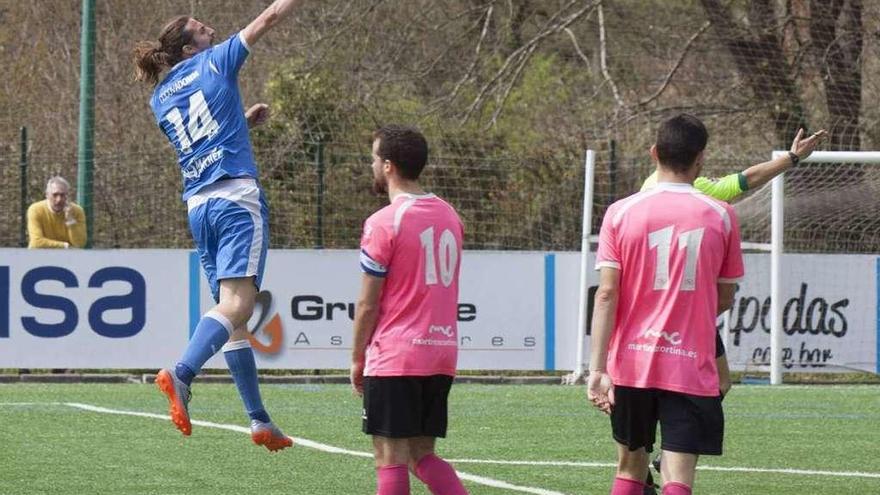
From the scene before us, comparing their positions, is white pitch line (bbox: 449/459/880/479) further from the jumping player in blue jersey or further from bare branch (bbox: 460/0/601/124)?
bare branch (bbox: 460/0/601/124)

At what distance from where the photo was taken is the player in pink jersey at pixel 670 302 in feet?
19.2

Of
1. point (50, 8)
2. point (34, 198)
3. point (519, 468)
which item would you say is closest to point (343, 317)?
point (34, 198)

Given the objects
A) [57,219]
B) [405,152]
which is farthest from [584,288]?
[405,152]

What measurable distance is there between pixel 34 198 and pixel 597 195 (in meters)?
5.88

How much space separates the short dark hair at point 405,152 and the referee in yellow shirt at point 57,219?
10.4m

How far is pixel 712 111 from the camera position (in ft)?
75.5

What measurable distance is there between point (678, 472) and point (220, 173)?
10.1ft

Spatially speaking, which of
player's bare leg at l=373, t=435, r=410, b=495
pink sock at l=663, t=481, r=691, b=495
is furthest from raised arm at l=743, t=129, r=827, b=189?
player's bare leg at l=373, t=435, r=410, b=495

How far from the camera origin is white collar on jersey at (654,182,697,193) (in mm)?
5945

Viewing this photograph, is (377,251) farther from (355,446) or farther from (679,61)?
(679,61)

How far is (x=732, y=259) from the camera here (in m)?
5.99

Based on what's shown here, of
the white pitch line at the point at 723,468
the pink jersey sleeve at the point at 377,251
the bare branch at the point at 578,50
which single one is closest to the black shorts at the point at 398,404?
the pink jersey sleeve at the point at 377,251

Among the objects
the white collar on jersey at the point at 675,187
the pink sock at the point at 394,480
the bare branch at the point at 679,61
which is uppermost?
the bare branch at the point at 679,61

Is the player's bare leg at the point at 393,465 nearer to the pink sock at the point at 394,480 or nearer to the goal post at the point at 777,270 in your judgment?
the pink sock at the point at 394,480
